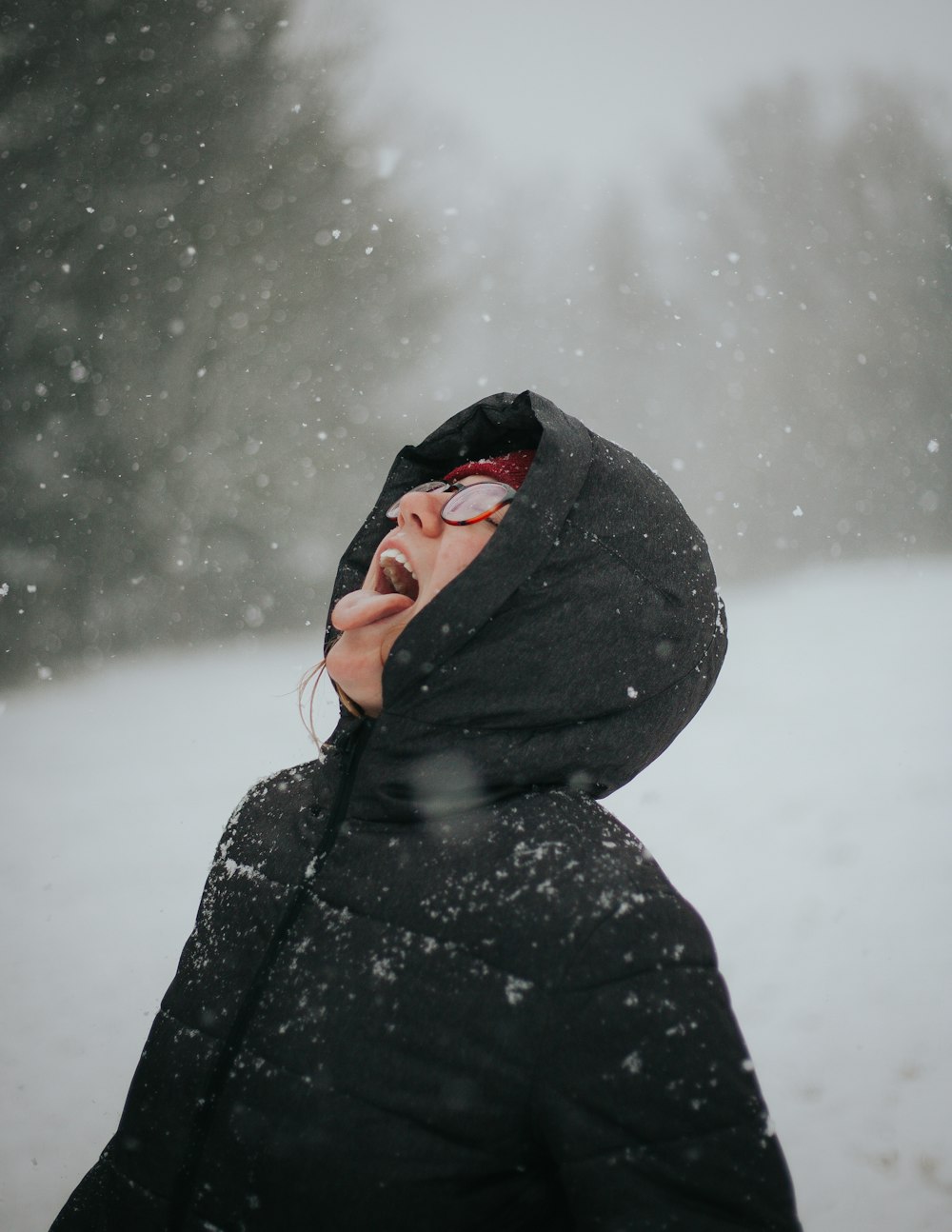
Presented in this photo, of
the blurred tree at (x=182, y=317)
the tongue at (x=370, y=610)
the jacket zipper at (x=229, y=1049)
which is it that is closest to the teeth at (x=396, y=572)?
the tongue at (x=370, y=610)

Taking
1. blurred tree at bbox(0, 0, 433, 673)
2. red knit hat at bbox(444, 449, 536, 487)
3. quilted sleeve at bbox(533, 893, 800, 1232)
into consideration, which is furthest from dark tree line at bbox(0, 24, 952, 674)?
quilted sleeve at bbox(533, 893, 800, 1232)

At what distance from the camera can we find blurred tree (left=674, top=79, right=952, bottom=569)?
28.8 ft

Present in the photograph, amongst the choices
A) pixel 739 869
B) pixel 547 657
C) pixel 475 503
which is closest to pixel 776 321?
pixel 739 869

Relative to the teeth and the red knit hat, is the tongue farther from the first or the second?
the red knit hat

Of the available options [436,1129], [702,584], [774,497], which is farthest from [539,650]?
[774,497]

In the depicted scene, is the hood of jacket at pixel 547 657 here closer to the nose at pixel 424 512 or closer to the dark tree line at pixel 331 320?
the nose at pixel 424 512

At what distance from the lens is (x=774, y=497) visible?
887cm

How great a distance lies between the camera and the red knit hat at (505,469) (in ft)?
4.65

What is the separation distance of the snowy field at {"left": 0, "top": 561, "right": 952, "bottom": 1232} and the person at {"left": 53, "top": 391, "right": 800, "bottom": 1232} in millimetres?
2320

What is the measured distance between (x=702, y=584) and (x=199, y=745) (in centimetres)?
522

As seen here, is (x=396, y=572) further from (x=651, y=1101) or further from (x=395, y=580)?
(x=651, y=1101)

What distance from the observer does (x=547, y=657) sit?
1158mm

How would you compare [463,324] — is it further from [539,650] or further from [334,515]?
[539,650]

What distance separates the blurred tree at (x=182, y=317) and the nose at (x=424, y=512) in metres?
6.47
